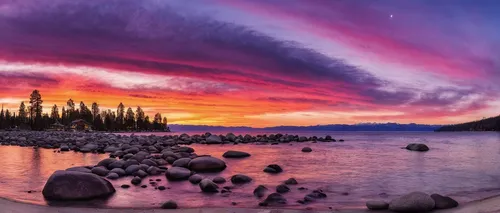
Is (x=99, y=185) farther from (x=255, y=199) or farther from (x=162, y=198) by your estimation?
(x=255, y=199)

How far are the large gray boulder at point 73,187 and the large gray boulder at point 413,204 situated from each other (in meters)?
9.26

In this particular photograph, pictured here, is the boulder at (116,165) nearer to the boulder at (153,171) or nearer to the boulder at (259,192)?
the boulder at (153,171)

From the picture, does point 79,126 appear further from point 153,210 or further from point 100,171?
point 153,210

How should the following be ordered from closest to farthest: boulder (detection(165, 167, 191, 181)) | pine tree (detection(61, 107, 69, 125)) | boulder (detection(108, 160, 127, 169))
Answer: boulder (detection(165, 167, 191, 181)) → boulder (detection(108, 160, 127, 169)) → pine tree (detection(61, 107, 69, 125))

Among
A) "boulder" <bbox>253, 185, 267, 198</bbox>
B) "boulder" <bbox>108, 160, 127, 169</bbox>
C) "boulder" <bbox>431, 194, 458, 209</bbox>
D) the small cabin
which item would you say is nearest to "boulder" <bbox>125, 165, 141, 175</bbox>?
"boulder" <bbox>108, 160, 127, 169</bbox>

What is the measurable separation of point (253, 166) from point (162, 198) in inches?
420

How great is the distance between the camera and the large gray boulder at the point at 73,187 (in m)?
11.8

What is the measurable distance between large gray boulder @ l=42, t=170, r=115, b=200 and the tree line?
11630cm

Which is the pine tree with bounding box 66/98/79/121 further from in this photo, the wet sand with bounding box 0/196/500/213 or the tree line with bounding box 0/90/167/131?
the wet sand with bounding box 0/196/500/213

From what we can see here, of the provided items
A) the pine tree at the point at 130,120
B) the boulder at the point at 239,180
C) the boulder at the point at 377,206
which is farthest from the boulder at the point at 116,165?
the pine tree at the point at 130,120

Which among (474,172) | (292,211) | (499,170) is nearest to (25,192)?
(292,211)

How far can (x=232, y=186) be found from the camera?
49.1ft

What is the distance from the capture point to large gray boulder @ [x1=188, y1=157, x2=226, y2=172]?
19.6m

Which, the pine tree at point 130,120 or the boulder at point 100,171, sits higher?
the pine tree at point 130,120
